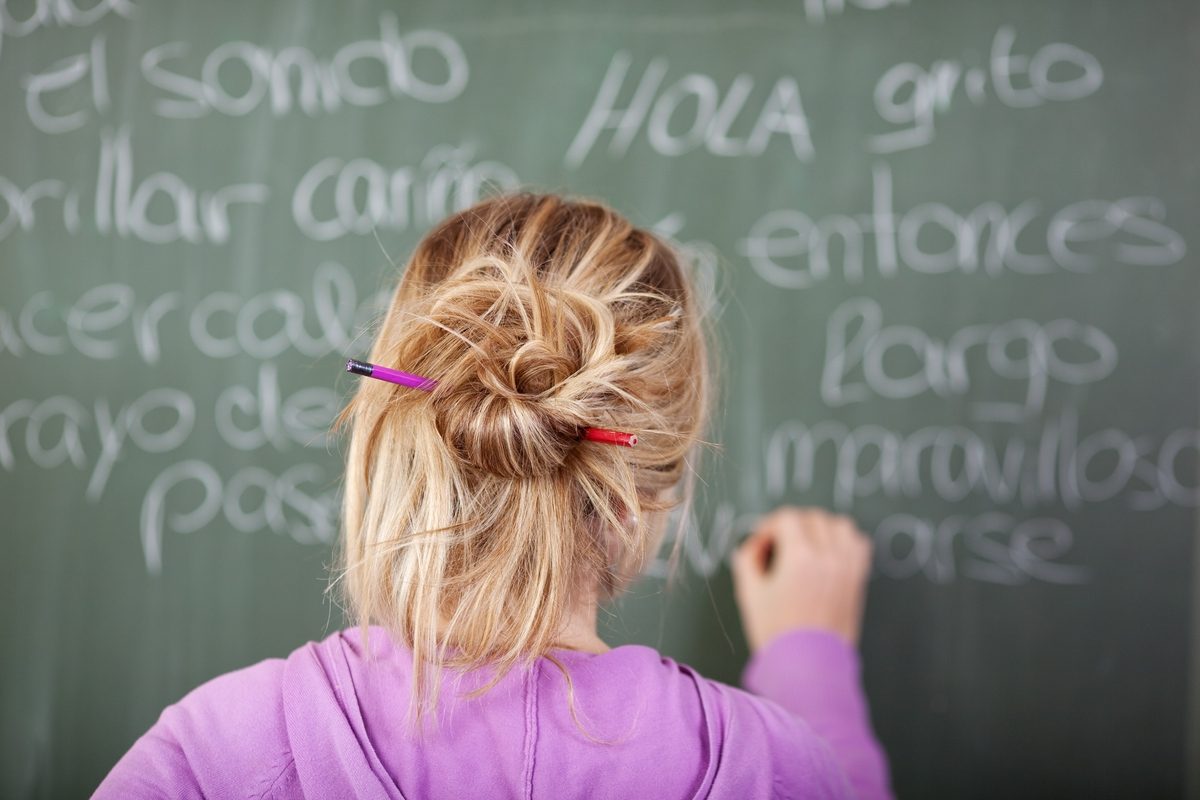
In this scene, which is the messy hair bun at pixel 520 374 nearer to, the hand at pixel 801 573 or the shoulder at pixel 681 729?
the shoulder at pixel 681 729

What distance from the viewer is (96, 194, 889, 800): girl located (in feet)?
2.32

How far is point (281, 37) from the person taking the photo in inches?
51.8

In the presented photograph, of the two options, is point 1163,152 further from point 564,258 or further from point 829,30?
point 564,258

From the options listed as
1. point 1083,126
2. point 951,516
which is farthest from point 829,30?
point 951,516

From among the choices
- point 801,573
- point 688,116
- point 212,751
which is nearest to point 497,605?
point 212,751

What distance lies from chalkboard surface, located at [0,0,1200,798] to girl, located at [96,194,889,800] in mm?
573

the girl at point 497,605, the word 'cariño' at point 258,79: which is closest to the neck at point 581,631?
the girl at point 497,605

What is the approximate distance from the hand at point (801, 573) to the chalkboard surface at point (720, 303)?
28 mm

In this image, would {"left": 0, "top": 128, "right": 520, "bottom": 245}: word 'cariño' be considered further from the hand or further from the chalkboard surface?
the hand

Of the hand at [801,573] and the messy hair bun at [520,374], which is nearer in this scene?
the messy hair bun at [520,374]

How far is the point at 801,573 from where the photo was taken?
1.33m

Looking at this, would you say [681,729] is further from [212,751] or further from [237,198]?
[237,198]

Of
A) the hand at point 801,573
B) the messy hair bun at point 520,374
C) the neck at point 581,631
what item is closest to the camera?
the messy hair bun at point 520,374

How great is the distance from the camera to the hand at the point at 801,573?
1.30 m
